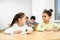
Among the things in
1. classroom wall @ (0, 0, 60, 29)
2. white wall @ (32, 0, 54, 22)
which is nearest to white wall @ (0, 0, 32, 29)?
classroom wall @ (0, 0, 60, 29)

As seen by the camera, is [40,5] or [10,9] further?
[10,9]

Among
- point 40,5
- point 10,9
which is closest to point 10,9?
point 10,9

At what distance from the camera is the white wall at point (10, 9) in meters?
5.65

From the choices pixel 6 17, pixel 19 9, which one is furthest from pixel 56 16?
pixel 6 17

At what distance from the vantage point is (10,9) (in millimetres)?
5688

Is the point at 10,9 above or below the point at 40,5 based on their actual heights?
below

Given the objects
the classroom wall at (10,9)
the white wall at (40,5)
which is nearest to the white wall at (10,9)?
the classroom wall at (10,9)

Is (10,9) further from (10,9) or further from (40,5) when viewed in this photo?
(40,5)

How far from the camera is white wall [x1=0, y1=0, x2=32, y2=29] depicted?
5652 mm

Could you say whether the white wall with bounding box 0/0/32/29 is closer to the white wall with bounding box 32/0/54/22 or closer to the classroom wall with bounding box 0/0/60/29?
the classroom wall with bounding box 0/0/60/29

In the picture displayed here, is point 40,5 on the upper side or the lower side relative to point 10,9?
upper

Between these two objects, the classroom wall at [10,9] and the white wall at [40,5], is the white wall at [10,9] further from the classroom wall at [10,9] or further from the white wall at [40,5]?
the white wall at [40,5]

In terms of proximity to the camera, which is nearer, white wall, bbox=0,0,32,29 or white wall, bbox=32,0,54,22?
white wall, bbox=32,0,54,22

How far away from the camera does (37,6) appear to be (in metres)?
4.84
